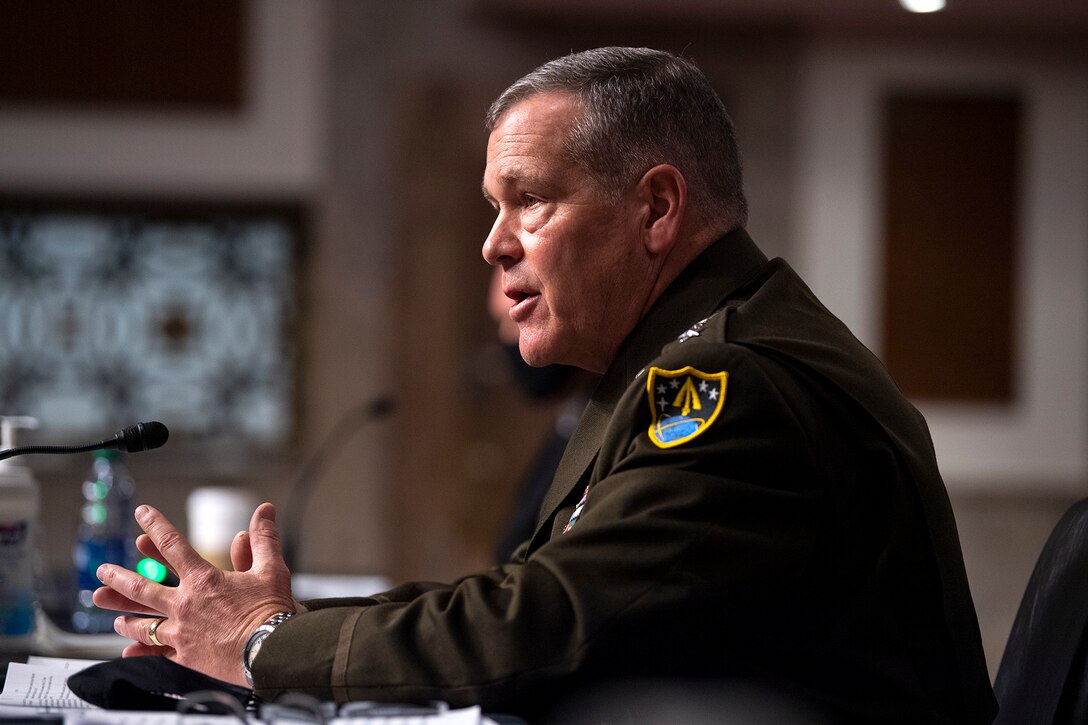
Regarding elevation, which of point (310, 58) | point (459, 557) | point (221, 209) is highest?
point (310, 58)

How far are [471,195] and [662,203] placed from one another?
3.50 m

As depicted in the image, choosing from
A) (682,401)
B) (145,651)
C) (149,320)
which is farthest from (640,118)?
(149,320)

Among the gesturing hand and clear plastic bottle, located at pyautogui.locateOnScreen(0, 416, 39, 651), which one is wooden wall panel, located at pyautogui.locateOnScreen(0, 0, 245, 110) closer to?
clear plastic bottle, located at pyautogui.locateOnScreen(0, 416, 39, 651)

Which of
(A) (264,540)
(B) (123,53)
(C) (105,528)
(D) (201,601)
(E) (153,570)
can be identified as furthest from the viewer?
(B) (123,53)

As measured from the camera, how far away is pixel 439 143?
4.77 metres

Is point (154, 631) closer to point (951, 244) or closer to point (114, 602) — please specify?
point (114, 602)

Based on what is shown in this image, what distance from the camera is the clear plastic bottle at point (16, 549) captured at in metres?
1.63

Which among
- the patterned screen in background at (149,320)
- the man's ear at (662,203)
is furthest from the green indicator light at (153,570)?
the patterned screen in background at (149,320)

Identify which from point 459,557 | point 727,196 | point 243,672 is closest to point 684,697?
point 243,672

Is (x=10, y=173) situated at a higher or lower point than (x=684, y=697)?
higher

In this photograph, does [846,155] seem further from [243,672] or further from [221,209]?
[243,672]

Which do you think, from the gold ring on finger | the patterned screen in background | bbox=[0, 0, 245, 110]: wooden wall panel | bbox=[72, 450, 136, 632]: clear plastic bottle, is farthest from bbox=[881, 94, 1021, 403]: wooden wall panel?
the gold ring on finger

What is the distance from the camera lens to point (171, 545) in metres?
1.17

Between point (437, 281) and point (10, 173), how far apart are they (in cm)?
164
